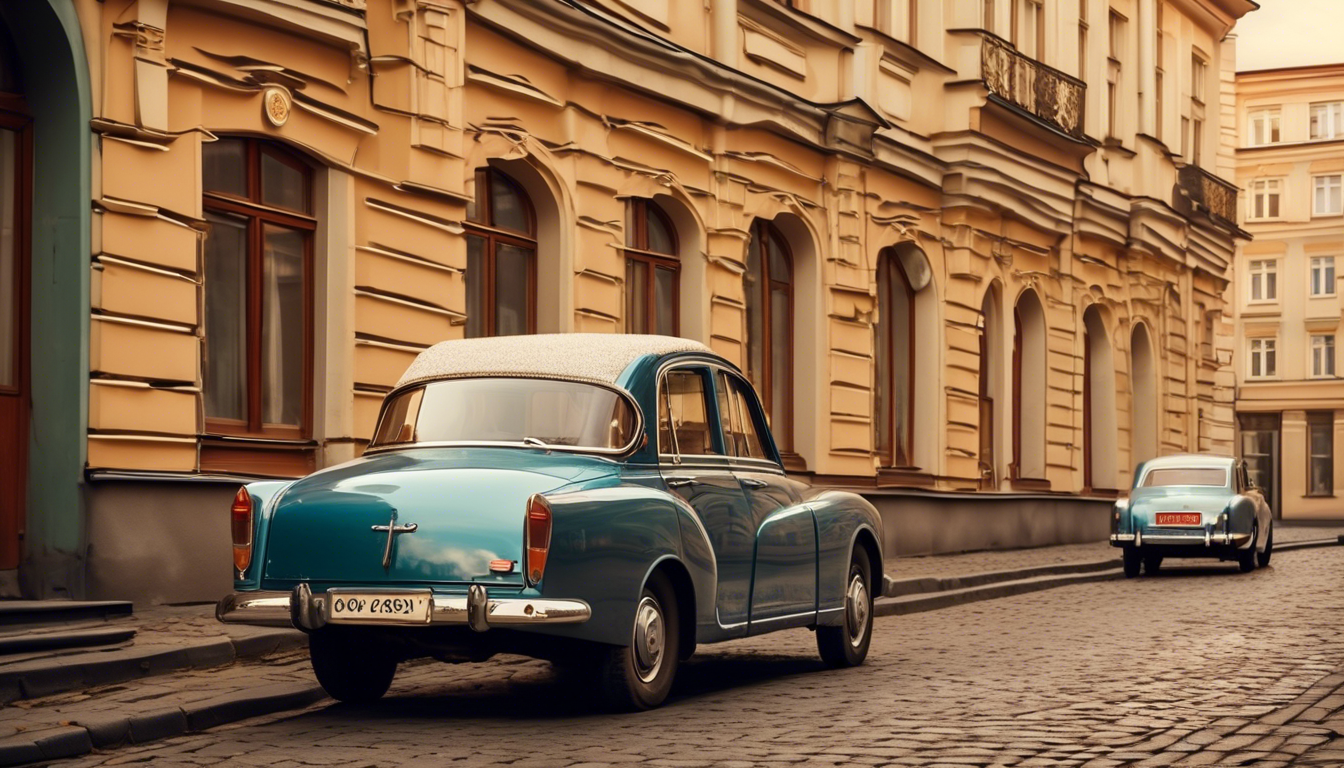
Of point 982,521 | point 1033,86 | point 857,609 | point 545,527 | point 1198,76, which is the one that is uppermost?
point 1198,76

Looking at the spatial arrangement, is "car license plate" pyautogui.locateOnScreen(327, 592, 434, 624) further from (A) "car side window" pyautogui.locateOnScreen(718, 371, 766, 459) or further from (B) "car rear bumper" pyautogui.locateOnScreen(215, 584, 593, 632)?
(A) "car side window" pyautogui.locateOnScreen(718, 371, 766, 459)

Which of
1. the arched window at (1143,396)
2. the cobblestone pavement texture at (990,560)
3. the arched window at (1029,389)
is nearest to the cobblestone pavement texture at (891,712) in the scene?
the cobblestone pavement texture at (990,560)

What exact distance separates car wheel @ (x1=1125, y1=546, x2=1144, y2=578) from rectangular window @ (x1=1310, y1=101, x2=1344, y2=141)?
48857 mm

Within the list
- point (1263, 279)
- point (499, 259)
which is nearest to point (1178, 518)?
point (499, 259)

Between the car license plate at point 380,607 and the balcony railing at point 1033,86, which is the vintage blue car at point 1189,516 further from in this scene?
the car license plate at point 380,607

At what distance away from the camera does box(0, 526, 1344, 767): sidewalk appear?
7.84 metres

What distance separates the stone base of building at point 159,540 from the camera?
12180 mm

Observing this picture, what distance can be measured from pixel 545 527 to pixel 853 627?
378 cm

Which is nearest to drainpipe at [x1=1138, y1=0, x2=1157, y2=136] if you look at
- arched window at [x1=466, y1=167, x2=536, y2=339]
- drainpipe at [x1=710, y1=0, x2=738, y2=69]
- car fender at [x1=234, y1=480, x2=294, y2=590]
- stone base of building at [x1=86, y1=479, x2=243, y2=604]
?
drainpipe at [x1=710, y1=0, x2=738, y2=69]

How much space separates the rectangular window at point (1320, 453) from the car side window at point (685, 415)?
58.8m

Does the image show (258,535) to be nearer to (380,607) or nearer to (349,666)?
(380,607)

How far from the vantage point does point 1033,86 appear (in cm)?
2816

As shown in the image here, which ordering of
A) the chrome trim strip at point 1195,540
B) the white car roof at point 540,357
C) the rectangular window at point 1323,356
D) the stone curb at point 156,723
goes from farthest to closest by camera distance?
the rectangular window at point 1323,356, the chrome trim strip at point 1195,540, the white car roof at point 540,357, the stone curb at point 156,723

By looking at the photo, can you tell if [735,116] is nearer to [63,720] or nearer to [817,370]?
[817,370]
